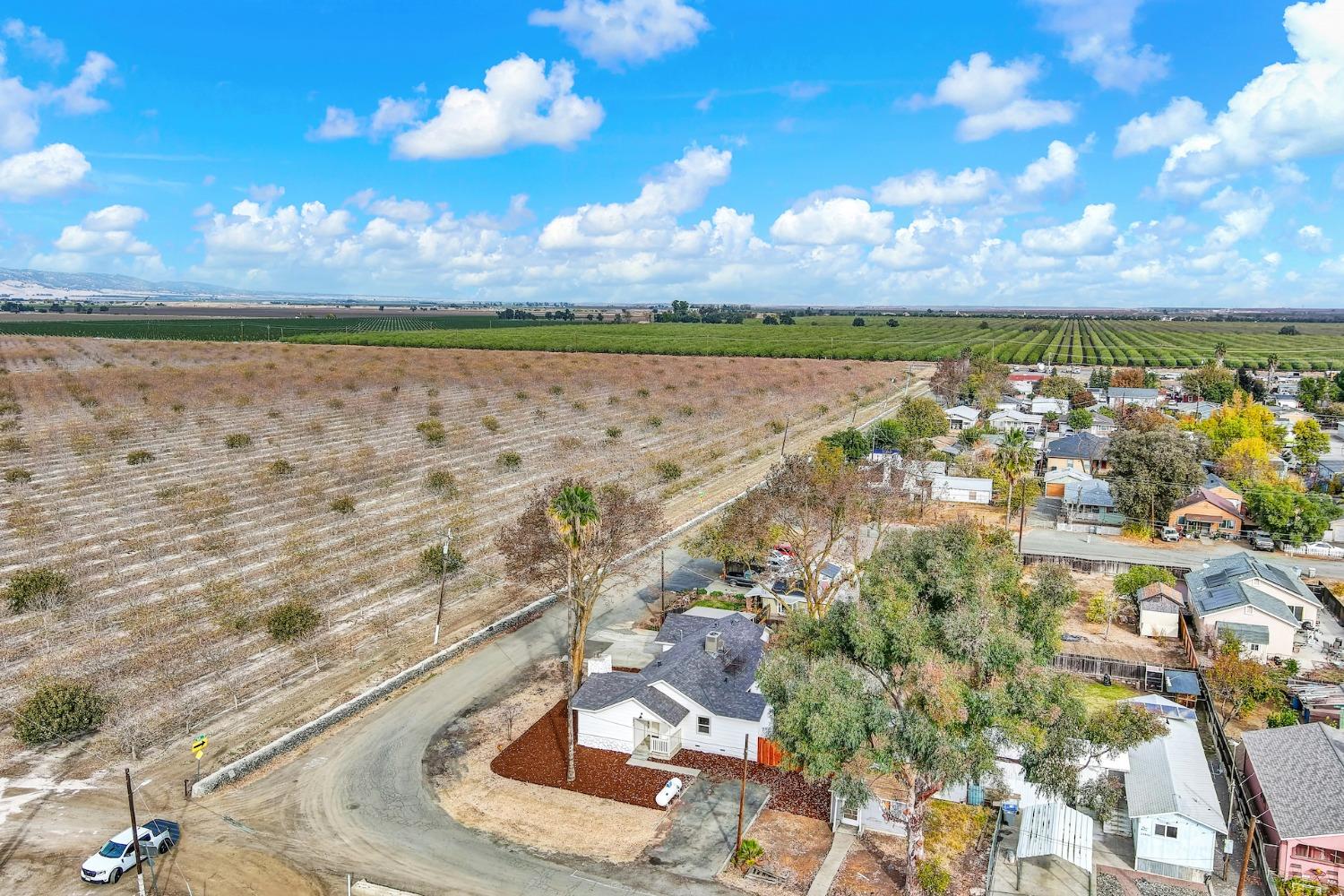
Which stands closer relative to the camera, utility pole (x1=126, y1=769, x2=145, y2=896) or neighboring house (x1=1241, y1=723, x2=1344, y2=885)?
utility pole (x1=126, y1=769, x2=145, y2=896)

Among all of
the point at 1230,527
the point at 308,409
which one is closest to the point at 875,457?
the point at 1230,527

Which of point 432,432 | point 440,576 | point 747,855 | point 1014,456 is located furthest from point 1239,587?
point 432,432

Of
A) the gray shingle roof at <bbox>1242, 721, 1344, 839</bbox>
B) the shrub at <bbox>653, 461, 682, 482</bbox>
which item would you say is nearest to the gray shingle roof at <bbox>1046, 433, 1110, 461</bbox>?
the shrub at <bbox>653, 461, 682, 482</bbox>

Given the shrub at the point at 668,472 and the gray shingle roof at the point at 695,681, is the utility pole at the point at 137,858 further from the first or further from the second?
the shrub at the point at 668,472

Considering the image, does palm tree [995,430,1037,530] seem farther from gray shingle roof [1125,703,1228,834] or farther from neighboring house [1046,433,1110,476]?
gray shingle roof [1125,703,1228,834]

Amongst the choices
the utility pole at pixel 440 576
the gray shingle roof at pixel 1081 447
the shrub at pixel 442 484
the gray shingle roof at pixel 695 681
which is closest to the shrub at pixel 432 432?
the shrub at pixel 442 484

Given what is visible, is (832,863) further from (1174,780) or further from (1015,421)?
(1015,421)

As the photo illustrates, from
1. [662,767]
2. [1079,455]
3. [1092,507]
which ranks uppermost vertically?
[1079,455]
